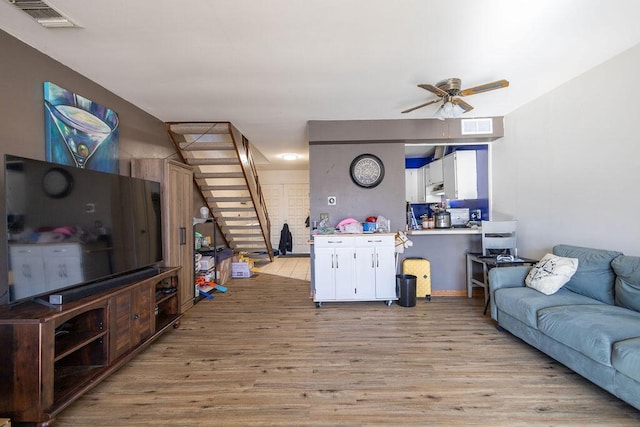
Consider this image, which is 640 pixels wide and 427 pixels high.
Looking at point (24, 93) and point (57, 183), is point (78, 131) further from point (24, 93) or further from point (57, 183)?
point (57, 183)

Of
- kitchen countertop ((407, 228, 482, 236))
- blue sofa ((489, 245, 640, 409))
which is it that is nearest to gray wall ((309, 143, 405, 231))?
kitchen countertop ((407, 228, 482, 236))

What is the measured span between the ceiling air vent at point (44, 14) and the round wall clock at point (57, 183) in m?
0.99

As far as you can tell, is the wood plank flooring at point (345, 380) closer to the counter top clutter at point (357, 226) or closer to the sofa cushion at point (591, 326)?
the sofa cushion at point (591, 326)

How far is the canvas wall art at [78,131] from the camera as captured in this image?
2.36m

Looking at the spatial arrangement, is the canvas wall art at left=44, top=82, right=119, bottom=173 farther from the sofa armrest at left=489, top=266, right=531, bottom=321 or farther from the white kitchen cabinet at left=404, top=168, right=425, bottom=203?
the white kitchen cabinet at left=404, top=168, right=425, bottom=203

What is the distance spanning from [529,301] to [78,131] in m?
4.32

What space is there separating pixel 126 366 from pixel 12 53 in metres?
2.53

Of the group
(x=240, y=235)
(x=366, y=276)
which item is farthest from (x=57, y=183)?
(x=240, y=235)

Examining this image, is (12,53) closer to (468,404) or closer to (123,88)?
(123,88)

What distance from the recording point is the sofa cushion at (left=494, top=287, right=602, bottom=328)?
7.91ft

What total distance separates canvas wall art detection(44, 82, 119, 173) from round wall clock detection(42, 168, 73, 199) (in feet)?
1.77

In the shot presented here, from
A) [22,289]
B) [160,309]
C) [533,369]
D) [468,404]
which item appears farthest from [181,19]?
[533,369]

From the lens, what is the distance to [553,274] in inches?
104

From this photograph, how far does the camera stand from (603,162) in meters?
2.70
